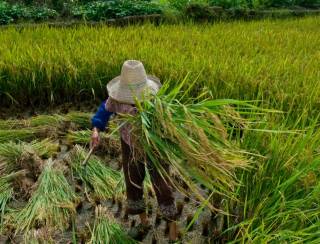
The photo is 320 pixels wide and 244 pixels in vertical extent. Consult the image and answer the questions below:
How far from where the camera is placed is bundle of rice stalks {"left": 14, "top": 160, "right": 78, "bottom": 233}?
7.27ft

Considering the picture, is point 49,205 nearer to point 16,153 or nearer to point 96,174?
point 96,174

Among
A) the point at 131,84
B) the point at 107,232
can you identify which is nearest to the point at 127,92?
the point at 131,84

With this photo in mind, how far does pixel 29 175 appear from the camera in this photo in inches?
102

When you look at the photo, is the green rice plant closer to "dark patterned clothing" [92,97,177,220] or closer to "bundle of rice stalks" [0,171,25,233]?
"bundle of rice stalks" [0,171,25,233]

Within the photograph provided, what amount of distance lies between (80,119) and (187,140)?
5.21ft

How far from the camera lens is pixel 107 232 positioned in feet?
6.75

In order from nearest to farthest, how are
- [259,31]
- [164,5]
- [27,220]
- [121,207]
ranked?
[27,220]
[121,207]
[259,31]
[164,5]

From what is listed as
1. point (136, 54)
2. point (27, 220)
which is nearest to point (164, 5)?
point (136, 54)

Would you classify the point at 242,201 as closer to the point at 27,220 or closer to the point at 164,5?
the point at 27,220

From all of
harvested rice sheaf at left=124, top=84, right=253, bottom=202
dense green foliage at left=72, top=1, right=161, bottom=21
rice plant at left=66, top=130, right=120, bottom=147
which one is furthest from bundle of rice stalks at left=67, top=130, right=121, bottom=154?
dense green foliage at left=72, top=1, right=161, bottom=21

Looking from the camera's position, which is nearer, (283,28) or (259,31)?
(259,31)

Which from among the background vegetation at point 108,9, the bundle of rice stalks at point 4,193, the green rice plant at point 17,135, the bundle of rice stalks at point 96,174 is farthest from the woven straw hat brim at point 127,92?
the background vegetation at point 108,9

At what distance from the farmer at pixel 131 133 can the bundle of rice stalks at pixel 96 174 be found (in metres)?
0.38

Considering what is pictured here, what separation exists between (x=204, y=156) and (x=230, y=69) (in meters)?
1.76
